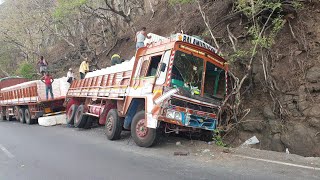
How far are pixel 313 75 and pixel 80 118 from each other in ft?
28.6

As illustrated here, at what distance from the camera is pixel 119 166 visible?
6375 mm

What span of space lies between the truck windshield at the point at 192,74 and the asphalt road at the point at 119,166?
5.70ft

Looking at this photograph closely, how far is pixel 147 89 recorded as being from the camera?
26.7 ft

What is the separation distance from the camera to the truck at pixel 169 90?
7.55 meters

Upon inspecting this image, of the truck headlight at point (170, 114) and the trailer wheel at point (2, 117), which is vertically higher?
the truck headlight at point (170, 114)

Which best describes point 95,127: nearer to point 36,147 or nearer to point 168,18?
point 36,147

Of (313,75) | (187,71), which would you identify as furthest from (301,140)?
(187,71)

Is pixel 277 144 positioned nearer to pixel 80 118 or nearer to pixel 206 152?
pixel 206 152

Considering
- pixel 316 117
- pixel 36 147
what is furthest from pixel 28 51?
pixel 316 117

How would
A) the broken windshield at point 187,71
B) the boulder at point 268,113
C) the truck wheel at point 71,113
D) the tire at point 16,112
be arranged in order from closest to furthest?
the broken windshield at point 187,71 < the boulder at point 268,113 < the truck wheel at point 71,113 < the tire at point 16,112

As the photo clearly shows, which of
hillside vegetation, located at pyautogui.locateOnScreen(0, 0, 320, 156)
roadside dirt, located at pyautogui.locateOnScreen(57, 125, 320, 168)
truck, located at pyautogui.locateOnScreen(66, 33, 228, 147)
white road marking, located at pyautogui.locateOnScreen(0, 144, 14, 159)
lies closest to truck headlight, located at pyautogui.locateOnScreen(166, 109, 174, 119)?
truck, located at pyautogui.locateOnScreen(66, 33, 228, 147)

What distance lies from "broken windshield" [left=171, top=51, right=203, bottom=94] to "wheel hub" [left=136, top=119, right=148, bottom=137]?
135 centimetres

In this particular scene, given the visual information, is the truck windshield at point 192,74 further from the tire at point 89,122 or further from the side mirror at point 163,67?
the tire at point 89,122

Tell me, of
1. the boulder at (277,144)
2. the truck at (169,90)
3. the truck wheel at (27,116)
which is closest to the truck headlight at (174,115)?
the truck at (169,90)
